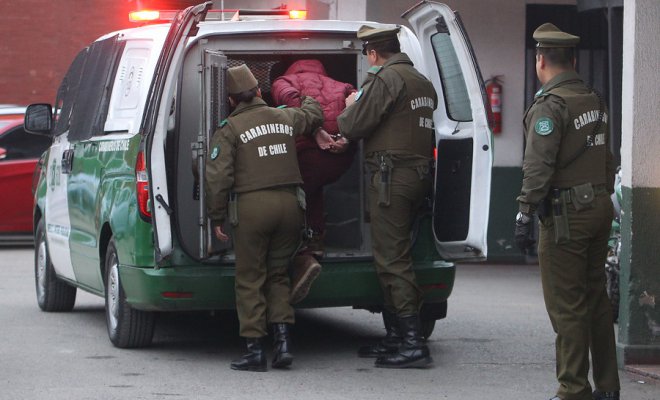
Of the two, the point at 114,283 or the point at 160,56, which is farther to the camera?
the point at 114,283

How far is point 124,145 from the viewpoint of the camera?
27.8 feet

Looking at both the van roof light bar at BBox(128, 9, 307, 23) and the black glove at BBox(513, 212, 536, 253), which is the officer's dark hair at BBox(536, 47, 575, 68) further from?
the van roof light bar at BBox(128, 9, 307, 23)

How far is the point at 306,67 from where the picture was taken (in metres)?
8.73

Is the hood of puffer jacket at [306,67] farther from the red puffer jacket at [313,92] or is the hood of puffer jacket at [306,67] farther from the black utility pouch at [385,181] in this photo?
the black utility pouch at [385,181]

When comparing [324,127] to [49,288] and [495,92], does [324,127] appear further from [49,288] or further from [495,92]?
[495,92]

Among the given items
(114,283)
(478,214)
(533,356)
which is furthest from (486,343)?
(114,283)

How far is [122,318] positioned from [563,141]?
3276 millimetres

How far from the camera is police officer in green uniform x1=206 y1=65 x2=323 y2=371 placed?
7.96m

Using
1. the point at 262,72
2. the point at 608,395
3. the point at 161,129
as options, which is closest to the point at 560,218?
the point at 608,395

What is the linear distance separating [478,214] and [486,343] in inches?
51.7

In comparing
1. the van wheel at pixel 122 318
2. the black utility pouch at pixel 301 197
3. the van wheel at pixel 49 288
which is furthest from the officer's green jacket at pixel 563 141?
the van wheel at pixel 49 288

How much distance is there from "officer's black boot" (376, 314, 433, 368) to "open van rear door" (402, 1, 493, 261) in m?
0.54

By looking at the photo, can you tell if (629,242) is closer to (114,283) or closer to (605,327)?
(605,327)

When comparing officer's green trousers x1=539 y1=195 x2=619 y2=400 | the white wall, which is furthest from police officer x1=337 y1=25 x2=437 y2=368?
officer's green trousers x1=539 y1=195 x2=619 y2=400
